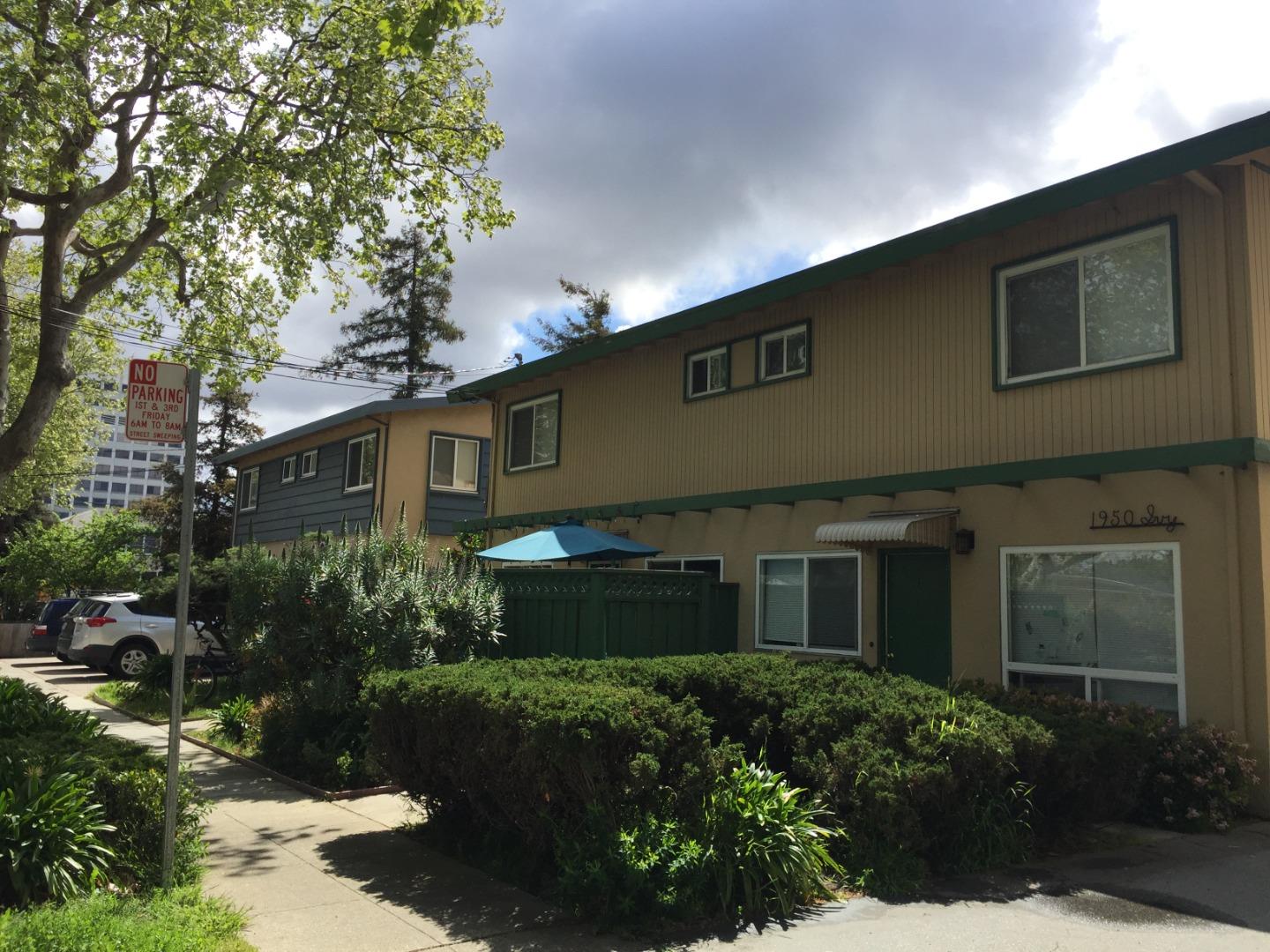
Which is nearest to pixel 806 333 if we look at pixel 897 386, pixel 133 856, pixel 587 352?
pixel 897 386

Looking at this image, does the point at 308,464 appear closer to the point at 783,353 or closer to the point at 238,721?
the point at 238,721

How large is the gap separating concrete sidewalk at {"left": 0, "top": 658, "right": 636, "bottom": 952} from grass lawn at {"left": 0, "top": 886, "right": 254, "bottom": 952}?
230mm

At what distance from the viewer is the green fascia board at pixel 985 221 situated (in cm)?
801

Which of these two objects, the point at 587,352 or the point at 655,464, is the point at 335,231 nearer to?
the point at 587,352

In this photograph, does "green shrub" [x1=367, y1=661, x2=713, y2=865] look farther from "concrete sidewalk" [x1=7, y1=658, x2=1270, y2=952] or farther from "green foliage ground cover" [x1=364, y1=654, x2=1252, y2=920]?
"concrete sidewalk" [x1=7, y1=658, x2=1270, y2=952]

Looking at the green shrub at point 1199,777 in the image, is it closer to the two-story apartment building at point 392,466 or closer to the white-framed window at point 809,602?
the white-framed window at point 809,602

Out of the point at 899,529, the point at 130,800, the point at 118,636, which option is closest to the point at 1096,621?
the point at 899,529

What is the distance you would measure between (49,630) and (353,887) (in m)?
19.9

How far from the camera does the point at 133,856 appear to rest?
227 inches

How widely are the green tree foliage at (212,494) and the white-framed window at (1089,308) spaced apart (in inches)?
1078

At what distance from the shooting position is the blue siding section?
21859 mm

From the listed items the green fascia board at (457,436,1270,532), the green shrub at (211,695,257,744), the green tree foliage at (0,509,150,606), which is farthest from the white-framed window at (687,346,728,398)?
the green tree foliage at (0,509,150,606)

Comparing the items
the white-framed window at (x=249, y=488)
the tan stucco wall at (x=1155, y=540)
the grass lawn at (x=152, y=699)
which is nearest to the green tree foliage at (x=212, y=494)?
the white-framed window at (x=249, y=488)

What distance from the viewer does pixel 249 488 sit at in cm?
2838
